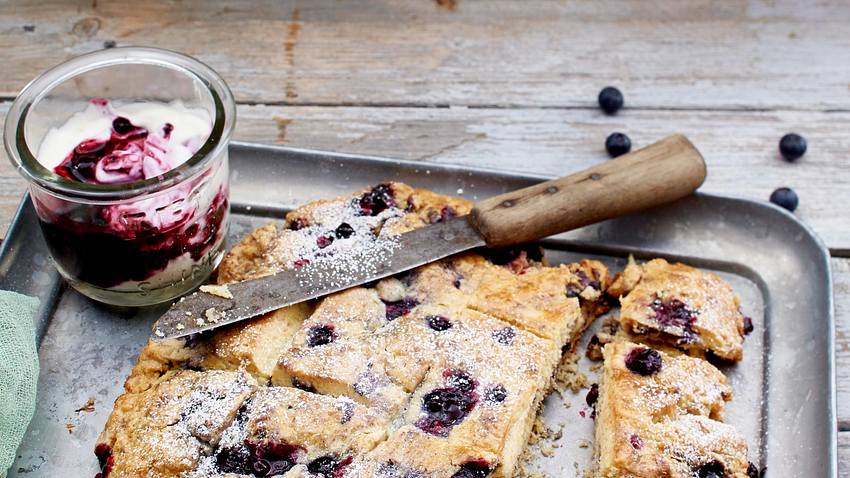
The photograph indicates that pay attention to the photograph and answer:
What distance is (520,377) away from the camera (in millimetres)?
3055

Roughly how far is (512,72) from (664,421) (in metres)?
2.35

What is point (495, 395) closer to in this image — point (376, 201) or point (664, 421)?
point (664, 421)

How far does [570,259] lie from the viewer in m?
3.83

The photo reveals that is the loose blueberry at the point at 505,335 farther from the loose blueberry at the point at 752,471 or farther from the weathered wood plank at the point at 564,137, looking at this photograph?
the weathered wood plank at the point at 564,137

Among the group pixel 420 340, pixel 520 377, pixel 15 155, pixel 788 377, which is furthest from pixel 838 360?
pixel 15 155

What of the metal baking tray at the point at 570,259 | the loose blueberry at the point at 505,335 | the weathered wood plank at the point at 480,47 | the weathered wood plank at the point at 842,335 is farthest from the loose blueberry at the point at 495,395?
the weathered wood plank at the point at 480,47

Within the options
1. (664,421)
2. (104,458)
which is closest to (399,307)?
(664,421)

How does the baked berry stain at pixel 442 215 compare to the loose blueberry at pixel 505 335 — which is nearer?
the loose blueberry at pixel 505 335

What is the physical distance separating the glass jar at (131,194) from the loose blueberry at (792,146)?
2591 millimetres

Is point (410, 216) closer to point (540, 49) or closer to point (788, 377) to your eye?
point (788, 377)

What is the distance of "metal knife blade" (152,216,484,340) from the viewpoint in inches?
125

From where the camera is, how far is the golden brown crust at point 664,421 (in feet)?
9.75

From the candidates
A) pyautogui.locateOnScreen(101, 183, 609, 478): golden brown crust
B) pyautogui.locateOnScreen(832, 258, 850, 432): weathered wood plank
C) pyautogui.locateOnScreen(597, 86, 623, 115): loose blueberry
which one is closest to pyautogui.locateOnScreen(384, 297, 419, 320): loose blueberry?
pyautogui.locateOnScreen(101, 183, 609, 478): golden brown crust

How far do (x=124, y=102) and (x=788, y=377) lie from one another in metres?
2.64
